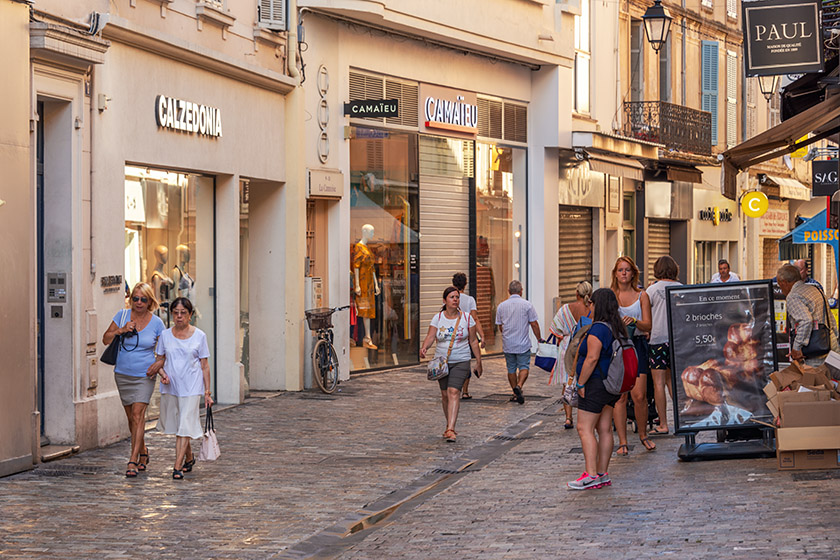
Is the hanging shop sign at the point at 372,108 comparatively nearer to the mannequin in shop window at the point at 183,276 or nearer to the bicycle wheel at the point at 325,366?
the bicycle wheel at the point at 325,366

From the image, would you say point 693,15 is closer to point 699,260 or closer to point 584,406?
point 699,260

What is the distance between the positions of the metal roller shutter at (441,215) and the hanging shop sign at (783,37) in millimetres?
9598

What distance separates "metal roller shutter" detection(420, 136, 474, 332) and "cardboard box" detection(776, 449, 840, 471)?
37.9 ft

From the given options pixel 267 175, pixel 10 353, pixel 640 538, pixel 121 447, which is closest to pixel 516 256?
pixel 267 175

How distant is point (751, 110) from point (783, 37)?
2733 centimetres

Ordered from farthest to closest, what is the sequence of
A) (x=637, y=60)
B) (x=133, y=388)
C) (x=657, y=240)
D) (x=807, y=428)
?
(x=657, y=240)
(x=637, y=60)
(x=133, y=388)
(x=807, y=428)

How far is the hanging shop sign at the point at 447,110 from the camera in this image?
21656mm

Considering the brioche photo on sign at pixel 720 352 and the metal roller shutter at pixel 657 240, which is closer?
the brioche photo on sign at pixel 720 352

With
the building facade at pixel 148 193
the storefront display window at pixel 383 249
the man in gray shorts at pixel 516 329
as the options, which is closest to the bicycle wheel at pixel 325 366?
the building facade at pixel 148 193

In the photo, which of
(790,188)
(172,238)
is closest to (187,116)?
(172,238)

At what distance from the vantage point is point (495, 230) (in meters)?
24.7

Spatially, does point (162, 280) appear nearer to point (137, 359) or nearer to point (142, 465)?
point (137, 359)

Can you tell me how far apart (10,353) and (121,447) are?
6.57 ft

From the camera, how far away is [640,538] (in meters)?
8.21
